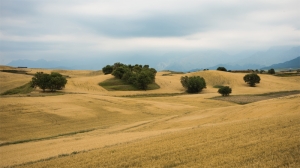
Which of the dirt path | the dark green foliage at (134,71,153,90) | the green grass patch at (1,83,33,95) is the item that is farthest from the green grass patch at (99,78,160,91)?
the dirt path

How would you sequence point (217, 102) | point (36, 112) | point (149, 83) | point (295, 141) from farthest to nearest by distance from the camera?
point (149, 83) → point (217, 102) → point (36, 112) → point (295, 141)

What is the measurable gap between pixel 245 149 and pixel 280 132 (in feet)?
12.2

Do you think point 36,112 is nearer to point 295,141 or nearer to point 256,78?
point 295,141

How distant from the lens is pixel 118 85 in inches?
3898

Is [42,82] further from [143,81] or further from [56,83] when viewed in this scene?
[143,81]

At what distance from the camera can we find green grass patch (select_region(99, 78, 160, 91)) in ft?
309

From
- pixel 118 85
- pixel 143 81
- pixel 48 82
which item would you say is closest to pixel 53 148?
pixel 48 82

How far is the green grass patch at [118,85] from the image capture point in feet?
309

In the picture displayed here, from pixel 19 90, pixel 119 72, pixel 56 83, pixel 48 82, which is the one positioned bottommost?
pixel 19 90

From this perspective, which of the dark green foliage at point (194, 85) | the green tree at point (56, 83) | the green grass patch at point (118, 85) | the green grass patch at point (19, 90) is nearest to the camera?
the green grass patch at point (19, 90)

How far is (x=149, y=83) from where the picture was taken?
9750 centimetres

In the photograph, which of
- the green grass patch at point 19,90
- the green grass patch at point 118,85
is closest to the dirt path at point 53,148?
the green grass patch at point 19,90

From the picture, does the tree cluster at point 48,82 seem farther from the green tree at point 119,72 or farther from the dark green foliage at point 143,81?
the green tree at point 119,72

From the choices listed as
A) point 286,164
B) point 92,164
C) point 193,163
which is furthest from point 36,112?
point 286,164
